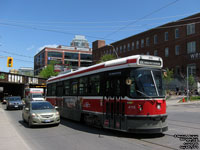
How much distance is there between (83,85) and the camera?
1234 centimetres

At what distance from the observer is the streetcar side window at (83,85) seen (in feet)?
39.3

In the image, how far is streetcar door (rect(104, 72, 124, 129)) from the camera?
9.15m

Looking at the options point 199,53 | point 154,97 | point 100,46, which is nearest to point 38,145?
point 154,97

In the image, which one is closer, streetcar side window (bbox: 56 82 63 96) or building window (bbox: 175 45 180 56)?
streetcar side window (bbox: 56 82 63 96)

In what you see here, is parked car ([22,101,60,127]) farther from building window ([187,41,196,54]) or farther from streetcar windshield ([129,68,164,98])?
building window ([187,41,196,54])

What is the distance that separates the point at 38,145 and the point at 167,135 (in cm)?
512

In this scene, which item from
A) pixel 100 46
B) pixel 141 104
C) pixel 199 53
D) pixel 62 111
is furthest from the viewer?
pixel 100 46

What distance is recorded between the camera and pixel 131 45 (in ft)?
209

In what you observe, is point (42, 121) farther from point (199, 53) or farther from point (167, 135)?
point (199, 53)

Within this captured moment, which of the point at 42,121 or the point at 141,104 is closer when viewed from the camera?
the point at 141,104

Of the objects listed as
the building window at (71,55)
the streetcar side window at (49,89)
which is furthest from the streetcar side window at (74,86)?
the building window at (71,55)

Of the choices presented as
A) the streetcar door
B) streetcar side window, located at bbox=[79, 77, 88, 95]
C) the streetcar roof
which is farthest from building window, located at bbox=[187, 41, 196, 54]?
the streetcar door

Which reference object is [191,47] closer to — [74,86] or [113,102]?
[74,86]

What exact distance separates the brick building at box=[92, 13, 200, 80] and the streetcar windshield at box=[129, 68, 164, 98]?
3177 centimetres
